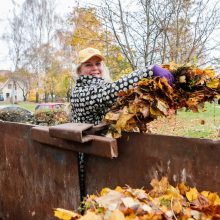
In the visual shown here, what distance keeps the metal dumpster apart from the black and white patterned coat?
0.86 feet

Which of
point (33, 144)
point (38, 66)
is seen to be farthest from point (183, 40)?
point (38, 66)

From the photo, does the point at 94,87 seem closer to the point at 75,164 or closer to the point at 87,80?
the point at 87,80

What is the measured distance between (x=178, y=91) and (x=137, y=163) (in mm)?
538

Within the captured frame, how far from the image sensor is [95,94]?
276cm

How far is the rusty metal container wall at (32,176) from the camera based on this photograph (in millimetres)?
2977

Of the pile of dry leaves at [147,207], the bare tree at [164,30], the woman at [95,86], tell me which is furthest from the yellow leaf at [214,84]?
the bare tree at [164,30]

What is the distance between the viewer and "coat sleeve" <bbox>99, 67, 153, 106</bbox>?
243 centimetres

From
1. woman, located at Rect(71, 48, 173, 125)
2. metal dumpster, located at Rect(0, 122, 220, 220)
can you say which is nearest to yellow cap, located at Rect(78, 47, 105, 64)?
woman, located at Rect(71, 48, 173, 125)

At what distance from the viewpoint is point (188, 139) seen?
2.06 meters

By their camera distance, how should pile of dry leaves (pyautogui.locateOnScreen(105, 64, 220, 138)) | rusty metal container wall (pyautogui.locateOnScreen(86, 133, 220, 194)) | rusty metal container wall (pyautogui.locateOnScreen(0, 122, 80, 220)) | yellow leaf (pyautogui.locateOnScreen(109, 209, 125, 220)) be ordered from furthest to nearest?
rusty metal container wall (pyautogui.locateOnScreen(0, 122, 80, 220)), pile of dry leaves (pyautogui.locateOnScreen(105, 64, 220, 138)), rusty metal container wall (pyautogui.locateOnScreen(86, 133, 220, 194)), yellow leaf (pyautogui.locateOnScreen(109, 209, 125, 220))

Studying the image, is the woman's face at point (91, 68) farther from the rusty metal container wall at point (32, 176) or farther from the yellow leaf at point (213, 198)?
the yellow leaf at point (213, 198)

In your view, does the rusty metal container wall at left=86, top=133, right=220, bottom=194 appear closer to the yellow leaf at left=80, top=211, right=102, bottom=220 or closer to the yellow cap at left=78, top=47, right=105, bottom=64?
the yellow leaf at left=80, top=211, right=102, bottom=220

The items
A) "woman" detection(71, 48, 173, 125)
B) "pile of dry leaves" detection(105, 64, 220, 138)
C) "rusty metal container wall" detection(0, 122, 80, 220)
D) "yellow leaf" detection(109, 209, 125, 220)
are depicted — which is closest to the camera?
"yellow leaf" detection(109, 209, 125, 220)

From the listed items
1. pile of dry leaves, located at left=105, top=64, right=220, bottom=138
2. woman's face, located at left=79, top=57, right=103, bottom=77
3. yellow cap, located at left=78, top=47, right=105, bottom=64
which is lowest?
pile of dry leaves, located at left=105, top=64, right=220, bottom=138
